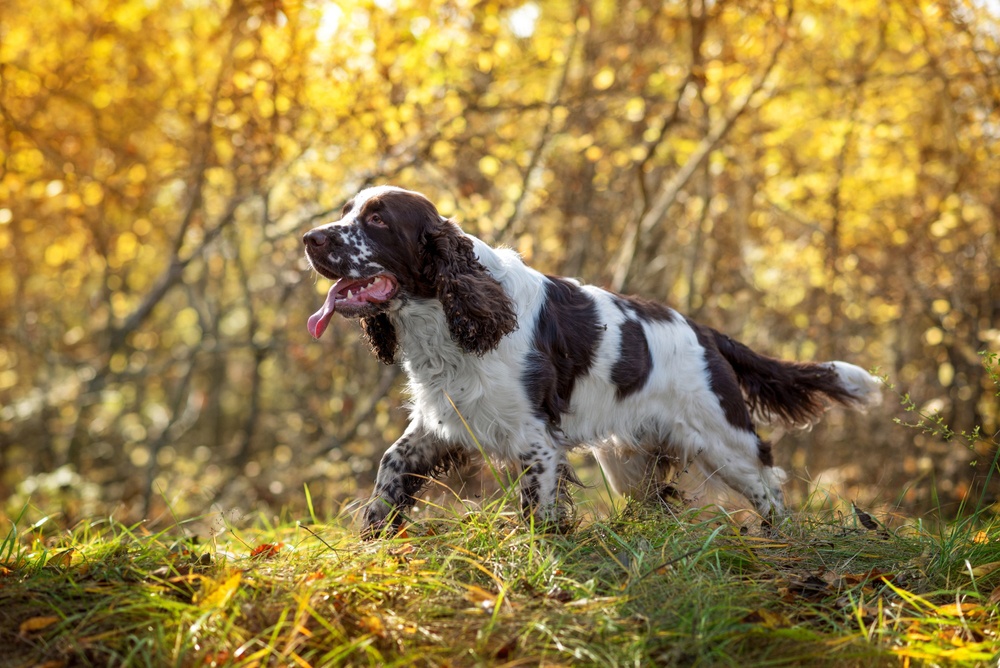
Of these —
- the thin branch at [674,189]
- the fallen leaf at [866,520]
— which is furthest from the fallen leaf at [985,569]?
the thin branch at [674,189]

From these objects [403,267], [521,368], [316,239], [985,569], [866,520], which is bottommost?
[866,520]

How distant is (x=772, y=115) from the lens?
348 inches

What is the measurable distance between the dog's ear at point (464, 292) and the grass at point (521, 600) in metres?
0.69

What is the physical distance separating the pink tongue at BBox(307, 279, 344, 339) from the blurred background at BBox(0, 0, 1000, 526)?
2612 millimetres

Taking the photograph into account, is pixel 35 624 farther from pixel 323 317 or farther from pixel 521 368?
pixel 521 368

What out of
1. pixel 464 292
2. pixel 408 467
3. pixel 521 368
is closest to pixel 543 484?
pixel 521 368

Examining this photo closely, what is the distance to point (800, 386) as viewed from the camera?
193 inches

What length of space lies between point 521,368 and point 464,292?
39 centimetres

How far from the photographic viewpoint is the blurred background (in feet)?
23.7

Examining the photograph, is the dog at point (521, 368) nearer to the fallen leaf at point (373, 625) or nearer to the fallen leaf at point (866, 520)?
the fallen leaf at point (866, 520)

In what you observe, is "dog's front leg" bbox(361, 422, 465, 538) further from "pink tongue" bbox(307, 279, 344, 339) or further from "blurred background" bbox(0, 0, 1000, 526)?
"blurred background" bbox(0, 0, 1000, 526)

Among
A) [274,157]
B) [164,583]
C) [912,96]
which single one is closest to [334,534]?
[164,583]

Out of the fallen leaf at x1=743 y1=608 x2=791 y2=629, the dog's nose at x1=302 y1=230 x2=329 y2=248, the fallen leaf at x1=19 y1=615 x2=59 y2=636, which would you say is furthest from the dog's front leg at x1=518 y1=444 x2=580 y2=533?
the fallen leaf at x1=19 y1=615 x2=59 y2=636

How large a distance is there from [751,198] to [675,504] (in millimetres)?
5153
